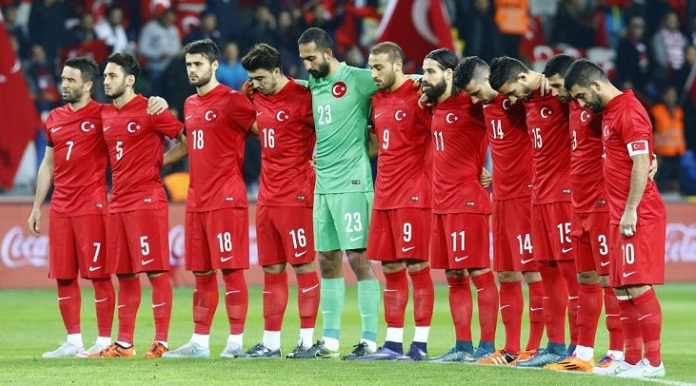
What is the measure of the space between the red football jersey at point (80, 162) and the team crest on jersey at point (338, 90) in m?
2.05

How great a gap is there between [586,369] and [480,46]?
1358cm

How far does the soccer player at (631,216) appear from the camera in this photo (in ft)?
33.8

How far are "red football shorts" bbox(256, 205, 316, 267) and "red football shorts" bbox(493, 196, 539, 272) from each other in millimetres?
1502

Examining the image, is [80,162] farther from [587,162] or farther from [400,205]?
[587,162]

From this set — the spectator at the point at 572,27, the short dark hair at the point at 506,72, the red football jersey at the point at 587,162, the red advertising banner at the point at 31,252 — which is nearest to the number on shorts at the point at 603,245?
the red football jersey at the point at 587,162

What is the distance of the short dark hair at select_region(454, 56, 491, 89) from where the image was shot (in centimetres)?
1127

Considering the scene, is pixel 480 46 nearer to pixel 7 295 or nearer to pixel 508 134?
pixel 7 295

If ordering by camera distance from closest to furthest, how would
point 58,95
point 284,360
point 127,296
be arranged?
point 284,360, point 127,296, point 58,95

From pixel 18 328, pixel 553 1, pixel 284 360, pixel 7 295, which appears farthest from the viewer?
pixel 553 1

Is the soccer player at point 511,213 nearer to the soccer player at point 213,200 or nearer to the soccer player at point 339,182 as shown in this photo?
the soccer player at point 339,182

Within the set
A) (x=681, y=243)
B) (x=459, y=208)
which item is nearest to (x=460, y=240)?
(x=459, y=208)

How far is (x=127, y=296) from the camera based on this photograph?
12.4 m

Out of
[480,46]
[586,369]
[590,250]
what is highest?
[480,46]

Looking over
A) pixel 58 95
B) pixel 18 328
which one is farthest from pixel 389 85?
pixel 58 95
